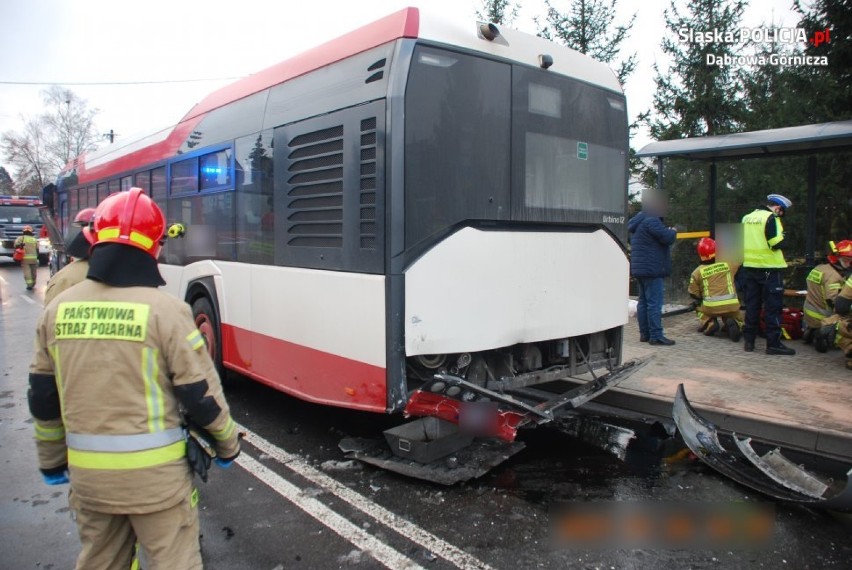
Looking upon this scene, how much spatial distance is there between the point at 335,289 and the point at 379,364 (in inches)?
27.6

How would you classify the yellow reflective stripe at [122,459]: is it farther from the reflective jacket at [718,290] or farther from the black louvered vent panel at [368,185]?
the reflective jacket at [718,290]

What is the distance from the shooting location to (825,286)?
788 cm

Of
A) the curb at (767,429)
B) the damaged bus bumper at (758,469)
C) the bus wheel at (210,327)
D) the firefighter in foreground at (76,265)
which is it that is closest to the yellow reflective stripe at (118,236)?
the firefighter in foreground at (76,265)

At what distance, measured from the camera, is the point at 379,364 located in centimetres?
416

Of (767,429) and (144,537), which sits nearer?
(144,537)

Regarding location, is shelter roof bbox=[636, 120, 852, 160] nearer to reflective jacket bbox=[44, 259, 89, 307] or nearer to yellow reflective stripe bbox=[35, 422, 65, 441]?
reflective jacket bbox=[44, 259, 89, 307]

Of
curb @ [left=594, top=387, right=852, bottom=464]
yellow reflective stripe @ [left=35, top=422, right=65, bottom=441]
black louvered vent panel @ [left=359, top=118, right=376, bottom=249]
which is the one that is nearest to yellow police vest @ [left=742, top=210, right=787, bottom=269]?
curb @ [left=594, top=387, right=852, bottom=464]

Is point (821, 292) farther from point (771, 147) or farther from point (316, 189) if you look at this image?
point (316, 189)

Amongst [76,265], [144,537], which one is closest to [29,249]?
[76,265]

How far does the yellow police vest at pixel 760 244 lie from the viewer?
24.6ft

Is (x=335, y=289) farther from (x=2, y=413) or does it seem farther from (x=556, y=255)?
(x=2, y=413)

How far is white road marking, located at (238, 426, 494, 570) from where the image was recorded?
11.2ft

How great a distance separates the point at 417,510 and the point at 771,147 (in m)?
7.97

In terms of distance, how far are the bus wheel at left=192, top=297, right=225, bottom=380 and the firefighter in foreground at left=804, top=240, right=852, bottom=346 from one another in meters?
7.05
